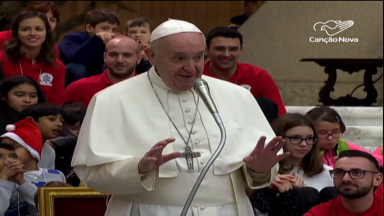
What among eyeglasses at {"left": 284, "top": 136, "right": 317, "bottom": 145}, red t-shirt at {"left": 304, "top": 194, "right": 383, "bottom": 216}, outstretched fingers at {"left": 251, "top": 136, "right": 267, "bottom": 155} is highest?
outstretched fingers at {"left": 251, "top": 136, "right": 267, "bottom": 155}

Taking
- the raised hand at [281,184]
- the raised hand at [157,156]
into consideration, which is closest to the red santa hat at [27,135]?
the raised hand at [281,184]

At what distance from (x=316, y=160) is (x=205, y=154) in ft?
5.44

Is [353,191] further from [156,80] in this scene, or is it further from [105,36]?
[105,36]

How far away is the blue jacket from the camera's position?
22.4ft

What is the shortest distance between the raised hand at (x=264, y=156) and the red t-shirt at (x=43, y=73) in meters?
2.60

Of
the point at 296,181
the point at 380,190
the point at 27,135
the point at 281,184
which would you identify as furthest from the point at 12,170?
the point at 380,190

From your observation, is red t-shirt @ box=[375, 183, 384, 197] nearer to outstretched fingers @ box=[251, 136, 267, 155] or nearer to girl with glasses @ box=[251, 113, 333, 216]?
girl with glasses @ box=[251, 113, 333, 216]

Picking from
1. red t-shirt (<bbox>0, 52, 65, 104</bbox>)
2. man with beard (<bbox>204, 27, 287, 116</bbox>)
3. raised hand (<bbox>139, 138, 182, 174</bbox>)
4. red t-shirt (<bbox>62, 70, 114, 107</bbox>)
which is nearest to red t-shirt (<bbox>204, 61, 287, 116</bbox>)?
man with beard (<bbox>204, 27, 287, 116</bbox>)

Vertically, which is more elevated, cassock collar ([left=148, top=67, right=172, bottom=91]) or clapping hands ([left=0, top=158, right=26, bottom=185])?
cassock collar ([left=148, top=67, right=172, bottom=91])

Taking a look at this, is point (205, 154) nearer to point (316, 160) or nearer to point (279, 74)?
point (316, 160)

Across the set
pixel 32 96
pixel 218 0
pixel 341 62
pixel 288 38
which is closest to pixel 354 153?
pixel 32 96

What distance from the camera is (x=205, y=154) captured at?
4.13 m

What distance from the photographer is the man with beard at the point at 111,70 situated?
6.30m

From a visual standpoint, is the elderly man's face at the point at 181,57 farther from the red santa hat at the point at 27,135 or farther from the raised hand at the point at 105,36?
the raised hand at the point at 105,36
